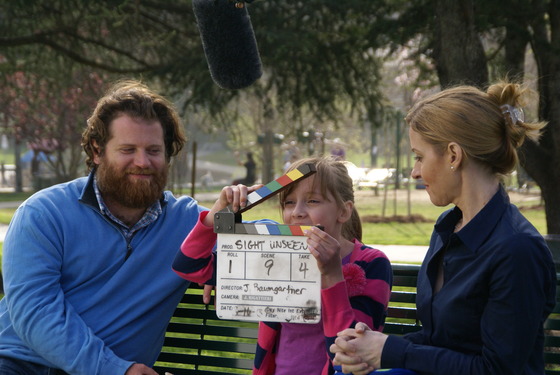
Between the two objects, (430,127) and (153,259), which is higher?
(430,127)

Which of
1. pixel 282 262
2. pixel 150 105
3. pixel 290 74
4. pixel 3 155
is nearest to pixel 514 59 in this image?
pixel 290 74

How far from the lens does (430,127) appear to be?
8.87 ft

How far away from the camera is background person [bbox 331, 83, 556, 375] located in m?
2.47

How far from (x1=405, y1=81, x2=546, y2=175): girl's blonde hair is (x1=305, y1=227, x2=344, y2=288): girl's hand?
0.47m

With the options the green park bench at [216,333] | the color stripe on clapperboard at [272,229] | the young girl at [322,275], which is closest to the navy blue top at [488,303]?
the young girl at [322,275]

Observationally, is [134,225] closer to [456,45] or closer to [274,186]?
[274,186]

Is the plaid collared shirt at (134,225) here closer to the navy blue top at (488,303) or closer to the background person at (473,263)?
the background person at (473,263)

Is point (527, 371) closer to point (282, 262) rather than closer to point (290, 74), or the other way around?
point (282, 262)

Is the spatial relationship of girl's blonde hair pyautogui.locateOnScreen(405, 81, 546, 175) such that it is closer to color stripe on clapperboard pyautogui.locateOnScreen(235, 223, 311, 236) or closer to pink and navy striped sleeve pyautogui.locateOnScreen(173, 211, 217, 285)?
color stripe on clapperboard pyautogui.locateOnScreen(235, 223, 311, 236)

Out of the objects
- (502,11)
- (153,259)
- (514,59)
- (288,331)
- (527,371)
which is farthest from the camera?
(514,59)

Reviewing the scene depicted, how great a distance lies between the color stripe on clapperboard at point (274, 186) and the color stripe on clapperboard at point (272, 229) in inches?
4.5

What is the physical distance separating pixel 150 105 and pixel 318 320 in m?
1.39

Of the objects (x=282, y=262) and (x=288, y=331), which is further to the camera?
(x=288, y=331)

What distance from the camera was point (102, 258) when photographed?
348cm
